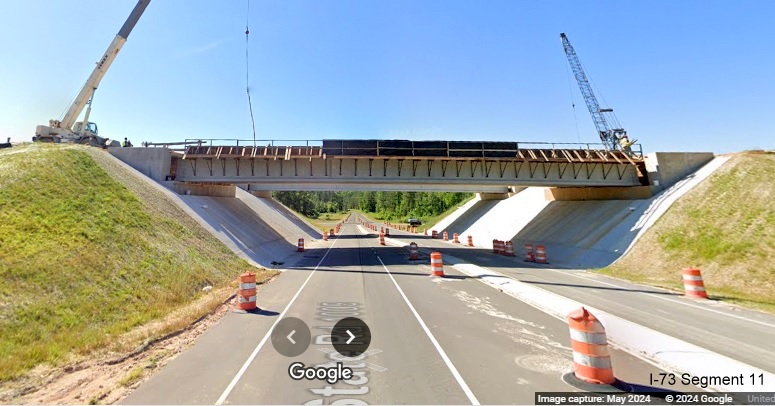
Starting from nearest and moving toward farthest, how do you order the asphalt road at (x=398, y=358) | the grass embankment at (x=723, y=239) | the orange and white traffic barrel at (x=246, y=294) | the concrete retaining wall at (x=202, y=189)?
1. the asphalt road at (x=398, y=358)
2. the orange and white traffic barrel at (x=246, y=294)
3. the grass embankment at (x=723, y=239)
4. the concrete retaining wall at (x=202, y=189)

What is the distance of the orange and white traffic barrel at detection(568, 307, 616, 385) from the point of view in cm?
542

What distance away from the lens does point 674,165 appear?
26719 millimetres

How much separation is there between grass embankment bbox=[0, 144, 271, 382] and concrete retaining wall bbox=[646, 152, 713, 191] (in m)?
32.7

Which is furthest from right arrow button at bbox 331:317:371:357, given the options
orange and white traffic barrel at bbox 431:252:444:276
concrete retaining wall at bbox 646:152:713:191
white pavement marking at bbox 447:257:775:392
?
concrete retaining wall at bbox 646:152:713:191

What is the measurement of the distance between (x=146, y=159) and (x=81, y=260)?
1916 centimetres

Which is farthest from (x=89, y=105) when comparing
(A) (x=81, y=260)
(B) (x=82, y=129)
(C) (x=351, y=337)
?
(C) (x=351, y=337)

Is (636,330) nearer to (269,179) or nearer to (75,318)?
(75,318)

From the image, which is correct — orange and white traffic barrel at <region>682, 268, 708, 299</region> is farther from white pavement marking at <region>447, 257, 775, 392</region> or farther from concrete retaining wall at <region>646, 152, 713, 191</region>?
concrete retaining wall at <region>646, 152, 713, 191</region>

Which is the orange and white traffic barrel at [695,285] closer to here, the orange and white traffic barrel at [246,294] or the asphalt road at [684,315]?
the asphalt road at [684,315]

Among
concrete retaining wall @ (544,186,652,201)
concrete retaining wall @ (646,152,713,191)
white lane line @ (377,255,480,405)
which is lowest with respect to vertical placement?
white lane line @ (377,255,480,405)

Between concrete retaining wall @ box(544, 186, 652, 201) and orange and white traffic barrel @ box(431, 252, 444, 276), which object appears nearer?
orange and white traffic barrel @ box(431, 252, 444, 276)

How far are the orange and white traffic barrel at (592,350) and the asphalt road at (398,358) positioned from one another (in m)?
0.47

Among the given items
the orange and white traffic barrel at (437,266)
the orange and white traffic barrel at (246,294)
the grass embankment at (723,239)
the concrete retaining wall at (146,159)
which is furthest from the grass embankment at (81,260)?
the grass embankment at (723,239)

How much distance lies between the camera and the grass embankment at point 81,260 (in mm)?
8180
